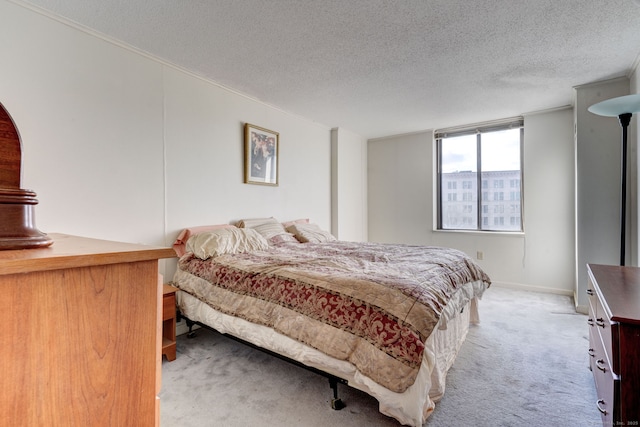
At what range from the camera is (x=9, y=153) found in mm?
600

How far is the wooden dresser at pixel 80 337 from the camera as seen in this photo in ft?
1.48

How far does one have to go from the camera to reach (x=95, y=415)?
53cm

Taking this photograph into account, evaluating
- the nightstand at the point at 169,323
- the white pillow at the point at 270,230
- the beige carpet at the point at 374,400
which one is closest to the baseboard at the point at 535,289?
the beige carpet at the point at 374,400

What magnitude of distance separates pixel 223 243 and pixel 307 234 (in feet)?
4.04

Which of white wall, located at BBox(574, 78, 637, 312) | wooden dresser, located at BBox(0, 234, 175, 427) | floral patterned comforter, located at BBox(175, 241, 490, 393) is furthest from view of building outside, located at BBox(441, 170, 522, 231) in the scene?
wooden dresser, located at BBox(0, 234, 175, 427)

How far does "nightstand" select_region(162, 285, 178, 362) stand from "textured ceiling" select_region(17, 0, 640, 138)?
197cm

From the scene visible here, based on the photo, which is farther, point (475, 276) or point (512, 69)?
point (512, 69)

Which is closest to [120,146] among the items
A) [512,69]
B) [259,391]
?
[259,391]

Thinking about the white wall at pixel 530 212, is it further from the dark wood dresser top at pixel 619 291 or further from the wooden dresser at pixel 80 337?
the wooden dresser at pixel 80 337

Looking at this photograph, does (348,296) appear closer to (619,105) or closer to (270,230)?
(270,230)

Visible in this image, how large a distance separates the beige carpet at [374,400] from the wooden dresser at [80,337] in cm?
126

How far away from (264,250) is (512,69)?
9.56ft

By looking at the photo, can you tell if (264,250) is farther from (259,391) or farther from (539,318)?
(539,318)

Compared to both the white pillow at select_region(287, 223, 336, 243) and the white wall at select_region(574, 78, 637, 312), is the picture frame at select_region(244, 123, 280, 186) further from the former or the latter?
the white wall at select_region(574, 78, 637, 312)
